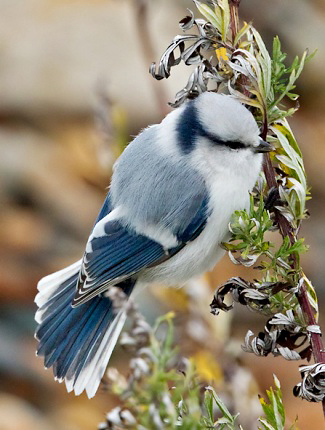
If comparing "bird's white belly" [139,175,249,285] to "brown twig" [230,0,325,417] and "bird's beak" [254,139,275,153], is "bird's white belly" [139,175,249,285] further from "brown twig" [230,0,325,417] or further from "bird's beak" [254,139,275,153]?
"brown twig" [230,0,325,417]

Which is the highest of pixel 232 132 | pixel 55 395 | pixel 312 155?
pixel 232 132

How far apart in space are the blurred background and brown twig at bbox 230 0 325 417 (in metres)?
1.50

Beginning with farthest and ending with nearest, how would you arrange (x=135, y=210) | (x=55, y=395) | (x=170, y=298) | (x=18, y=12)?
(x=18, y=12) < (x=55, y=395) < (x=170, y=298) < (x=135, y=210)

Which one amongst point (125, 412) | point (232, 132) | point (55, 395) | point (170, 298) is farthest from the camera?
point (55, 395)

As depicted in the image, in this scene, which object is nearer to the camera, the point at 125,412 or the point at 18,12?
the point at 125,412

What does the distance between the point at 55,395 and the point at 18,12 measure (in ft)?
6.18

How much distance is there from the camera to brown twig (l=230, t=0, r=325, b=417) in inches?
33.5

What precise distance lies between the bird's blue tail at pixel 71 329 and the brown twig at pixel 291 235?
0.71m

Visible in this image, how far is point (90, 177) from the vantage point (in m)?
3.26

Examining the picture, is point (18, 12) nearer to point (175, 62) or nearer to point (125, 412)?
point (175, 62)

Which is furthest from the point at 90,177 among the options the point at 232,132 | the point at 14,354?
the point at 232,132

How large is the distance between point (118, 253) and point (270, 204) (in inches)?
25.2

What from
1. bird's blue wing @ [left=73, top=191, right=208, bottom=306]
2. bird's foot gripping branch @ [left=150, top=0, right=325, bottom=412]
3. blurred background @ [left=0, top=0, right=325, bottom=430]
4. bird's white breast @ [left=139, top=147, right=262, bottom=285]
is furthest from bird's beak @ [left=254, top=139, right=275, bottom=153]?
blurred background @ [left=0, top=0, right=325, bottom=430]

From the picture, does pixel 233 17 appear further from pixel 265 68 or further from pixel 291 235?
pixel 291 235
